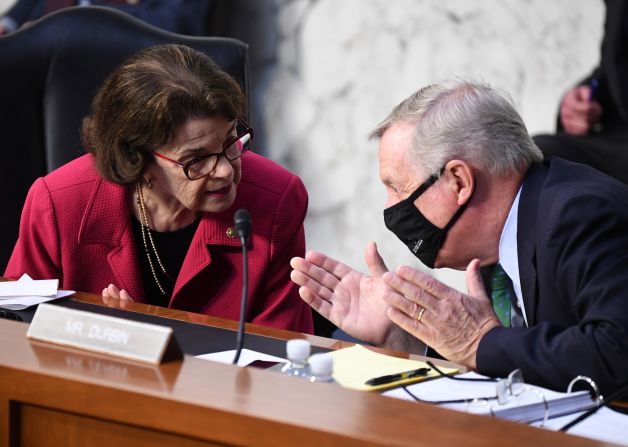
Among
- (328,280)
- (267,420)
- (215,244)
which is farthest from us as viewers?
(215,244)

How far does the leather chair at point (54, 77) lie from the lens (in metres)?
2.88

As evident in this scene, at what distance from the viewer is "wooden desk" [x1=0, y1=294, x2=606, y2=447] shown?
3.69 feet

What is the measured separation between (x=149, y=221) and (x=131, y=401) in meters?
1.37

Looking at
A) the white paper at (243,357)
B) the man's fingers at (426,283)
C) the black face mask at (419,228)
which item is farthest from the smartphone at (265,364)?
the black face mask at (419,228)

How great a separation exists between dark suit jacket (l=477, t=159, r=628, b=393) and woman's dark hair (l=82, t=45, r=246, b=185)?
0.77 m

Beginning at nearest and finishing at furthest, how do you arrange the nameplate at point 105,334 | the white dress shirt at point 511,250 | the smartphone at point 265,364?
the nameplate at point 105,334 < the smartphone at point 265,364 < the white dress shirt at point 511,250

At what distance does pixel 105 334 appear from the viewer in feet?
4.51

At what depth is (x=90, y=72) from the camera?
2883 millimetres

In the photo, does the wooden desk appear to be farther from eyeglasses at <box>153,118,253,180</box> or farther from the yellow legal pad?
eyeglasses at <box>153,118,253,180</box>

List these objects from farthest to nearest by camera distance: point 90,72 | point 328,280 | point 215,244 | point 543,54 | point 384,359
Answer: point 543,54, point 90,72, point 215,244, point 328,280, point 384,359

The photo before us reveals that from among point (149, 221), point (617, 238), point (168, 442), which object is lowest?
point (149, 221)

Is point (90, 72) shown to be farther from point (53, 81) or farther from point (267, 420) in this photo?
point (267, 420)

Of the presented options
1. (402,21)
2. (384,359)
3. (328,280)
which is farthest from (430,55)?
(384,359)

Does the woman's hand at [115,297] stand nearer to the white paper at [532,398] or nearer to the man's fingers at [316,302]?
the man's fingers at [316,302]
